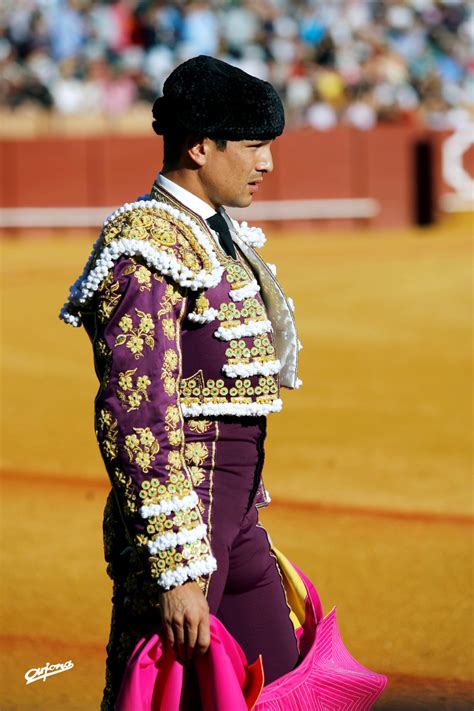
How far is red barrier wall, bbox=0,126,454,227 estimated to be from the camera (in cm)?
1766

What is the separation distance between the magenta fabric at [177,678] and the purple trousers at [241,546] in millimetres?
111

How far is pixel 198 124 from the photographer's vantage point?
7.23 feet

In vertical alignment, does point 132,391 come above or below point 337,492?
above

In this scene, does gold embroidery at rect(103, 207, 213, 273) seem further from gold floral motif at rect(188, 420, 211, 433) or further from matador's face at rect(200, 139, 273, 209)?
gold floral motif at rect(188, 420, 211, 433)

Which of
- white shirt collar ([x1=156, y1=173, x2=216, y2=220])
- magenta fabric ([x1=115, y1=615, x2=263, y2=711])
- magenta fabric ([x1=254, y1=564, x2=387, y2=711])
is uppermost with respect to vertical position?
white shirt collar ([x1=156, y1=173, x2=216, y2=220])

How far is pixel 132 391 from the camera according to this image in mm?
2072

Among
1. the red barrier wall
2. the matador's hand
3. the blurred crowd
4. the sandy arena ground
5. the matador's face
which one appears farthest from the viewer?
the red barrier wall

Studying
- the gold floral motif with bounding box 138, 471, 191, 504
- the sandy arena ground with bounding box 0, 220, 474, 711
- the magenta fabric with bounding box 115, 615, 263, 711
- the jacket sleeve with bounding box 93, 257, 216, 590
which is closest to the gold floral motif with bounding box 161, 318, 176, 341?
the jacket sleeve with bounding box 93, 257, 216, 590

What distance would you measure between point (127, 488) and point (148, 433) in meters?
0.10

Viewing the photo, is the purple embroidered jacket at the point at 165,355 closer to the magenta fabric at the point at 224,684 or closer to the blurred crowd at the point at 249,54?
the magenta fabric at the point at 224,684

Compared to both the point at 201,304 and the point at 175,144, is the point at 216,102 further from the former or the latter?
the point at 201,304

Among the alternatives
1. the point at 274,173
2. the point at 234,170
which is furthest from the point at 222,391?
the point at 274,173

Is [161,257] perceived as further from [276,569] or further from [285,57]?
[285,57]

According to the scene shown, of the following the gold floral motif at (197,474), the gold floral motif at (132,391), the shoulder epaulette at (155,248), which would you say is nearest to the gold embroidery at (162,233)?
the shoulder epaulette at (155,248)
